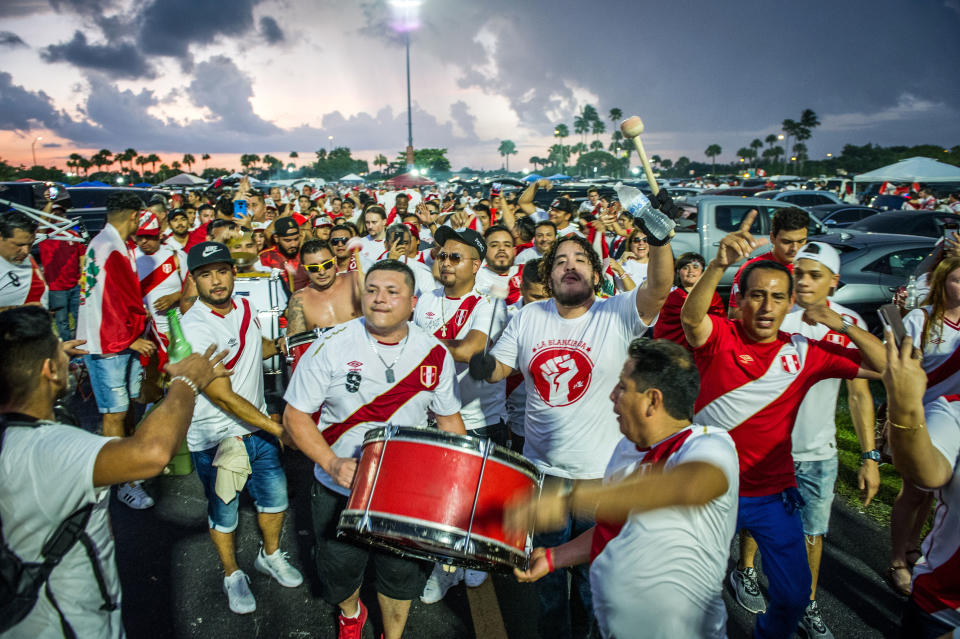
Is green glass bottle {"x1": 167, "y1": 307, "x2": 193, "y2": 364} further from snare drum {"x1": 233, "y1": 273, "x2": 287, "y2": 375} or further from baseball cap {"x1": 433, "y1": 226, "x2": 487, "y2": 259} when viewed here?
snare drum {"x1": 233, "y1": 273, "x2": 287, "y2": 375}

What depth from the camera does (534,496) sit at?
240 cm

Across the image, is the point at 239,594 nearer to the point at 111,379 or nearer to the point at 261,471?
the point at 261,471

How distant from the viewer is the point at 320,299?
5.11 m

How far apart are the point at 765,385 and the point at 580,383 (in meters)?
1.03

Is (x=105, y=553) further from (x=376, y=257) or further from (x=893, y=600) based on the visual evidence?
(x=376, y=257)

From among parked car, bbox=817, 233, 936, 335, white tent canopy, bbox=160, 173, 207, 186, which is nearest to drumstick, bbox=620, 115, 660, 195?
parked car, bbox=817, 233, 936, 335

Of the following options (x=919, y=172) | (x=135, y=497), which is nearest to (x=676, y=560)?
(x=135, y=497)

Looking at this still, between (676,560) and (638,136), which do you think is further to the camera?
(638,136)

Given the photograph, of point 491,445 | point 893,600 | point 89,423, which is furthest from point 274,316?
point 893,600

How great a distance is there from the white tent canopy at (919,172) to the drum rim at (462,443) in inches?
974

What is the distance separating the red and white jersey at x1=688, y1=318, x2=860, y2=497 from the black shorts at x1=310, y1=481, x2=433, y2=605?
1.92 metres

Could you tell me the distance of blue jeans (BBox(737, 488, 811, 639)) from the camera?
283 cm

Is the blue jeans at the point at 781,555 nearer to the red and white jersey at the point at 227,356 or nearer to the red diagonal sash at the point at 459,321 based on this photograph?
the red diagonal sash at the point at 459,321

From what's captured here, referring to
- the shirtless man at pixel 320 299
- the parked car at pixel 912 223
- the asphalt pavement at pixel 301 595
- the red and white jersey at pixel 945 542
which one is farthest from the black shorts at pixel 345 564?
the parked car at pixel 912 223
